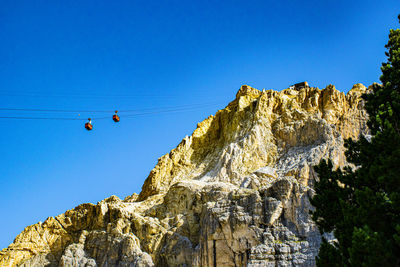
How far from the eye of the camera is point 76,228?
220 ft

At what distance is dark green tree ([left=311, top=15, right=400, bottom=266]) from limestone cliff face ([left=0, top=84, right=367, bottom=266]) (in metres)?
24.2

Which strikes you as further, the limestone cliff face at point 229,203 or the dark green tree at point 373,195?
the limestone cliff face at point 229,203

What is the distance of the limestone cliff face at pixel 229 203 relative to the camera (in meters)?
51.6

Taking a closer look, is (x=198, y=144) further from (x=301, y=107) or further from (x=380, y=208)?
(x=380, y=208)

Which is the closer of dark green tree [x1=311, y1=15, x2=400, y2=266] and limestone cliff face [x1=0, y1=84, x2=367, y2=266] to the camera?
dark green tree [x1=311, y1=15, x2=400, y2=266]

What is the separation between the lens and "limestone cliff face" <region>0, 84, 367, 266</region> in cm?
5156

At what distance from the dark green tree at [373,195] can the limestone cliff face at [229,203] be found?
24.2 meters

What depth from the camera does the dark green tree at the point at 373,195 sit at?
61.6 ft

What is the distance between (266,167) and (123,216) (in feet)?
69.5

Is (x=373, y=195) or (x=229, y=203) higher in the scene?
(x=229, y=203)

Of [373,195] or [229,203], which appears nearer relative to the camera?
[373,195]

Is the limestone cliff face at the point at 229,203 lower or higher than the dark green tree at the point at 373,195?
higher

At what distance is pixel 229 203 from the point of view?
55.1 metres

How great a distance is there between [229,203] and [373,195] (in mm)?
35460
